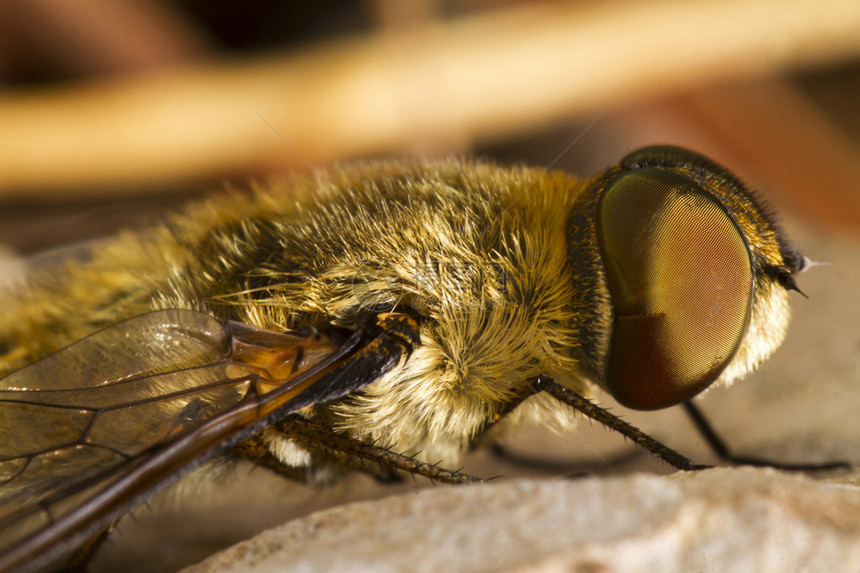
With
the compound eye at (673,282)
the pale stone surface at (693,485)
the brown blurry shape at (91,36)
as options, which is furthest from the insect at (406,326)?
the brown blurry shape at (91,36)

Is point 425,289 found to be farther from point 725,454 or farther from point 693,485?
point 725,454

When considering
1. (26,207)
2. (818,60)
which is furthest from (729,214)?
(26,207)

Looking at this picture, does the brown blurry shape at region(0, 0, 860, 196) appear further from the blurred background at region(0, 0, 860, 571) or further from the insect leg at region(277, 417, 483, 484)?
the insect leg at region(277, 417, 483, 484)

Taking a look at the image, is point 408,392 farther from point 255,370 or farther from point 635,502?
point 635,502

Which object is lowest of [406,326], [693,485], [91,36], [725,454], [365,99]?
[725,454]

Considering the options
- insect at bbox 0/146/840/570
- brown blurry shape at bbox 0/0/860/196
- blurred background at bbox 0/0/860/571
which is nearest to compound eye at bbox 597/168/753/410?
insect at bbox 0/146/840/570

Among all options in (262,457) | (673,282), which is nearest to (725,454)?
(673,282)
